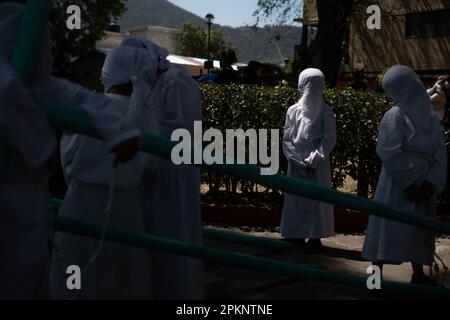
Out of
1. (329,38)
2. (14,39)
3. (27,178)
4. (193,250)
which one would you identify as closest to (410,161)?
(193,250)

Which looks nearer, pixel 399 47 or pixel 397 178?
pixel 397 178

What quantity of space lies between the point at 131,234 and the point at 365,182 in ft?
19.0

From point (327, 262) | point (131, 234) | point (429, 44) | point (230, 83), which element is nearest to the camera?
point (131, 234)

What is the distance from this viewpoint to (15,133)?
2.76 m

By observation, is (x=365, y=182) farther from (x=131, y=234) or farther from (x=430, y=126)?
(x=131, y=234)

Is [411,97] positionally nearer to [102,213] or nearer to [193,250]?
[193,250]

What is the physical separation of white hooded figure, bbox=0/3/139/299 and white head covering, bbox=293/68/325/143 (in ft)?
13.4

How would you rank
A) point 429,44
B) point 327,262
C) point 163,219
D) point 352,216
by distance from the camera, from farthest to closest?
point 429,44 → point 352,216 → point 327,262 → point 163,219

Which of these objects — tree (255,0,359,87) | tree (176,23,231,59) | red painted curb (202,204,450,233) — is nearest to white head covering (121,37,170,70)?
red painted curb (202,204,450,233)

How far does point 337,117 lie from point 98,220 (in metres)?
5.53

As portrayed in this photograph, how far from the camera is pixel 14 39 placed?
9.47ft

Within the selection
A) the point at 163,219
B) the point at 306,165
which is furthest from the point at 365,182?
the point at 163,219

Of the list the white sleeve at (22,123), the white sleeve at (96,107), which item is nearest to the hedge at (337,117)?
the white sleeve at (96,107)

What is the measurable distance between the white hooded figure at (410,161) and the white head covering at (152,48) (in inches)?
74.8
